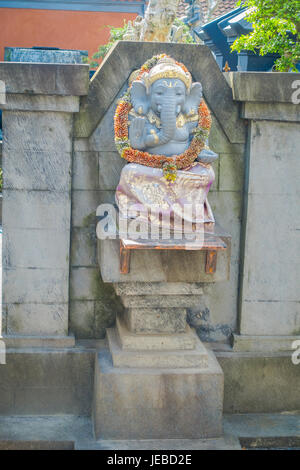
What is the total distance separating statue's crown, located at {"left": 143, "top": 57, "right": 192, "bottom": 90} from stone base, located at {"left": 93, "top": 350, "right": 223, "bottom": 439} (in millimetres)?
2762

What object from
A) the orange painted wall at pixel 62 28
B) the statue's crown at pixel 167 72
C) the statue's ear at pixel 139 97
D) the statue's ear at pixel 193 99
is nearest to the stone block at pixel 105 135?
the statue's ear at pixel 139 97

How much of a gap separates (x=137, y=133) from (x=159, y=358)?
7.16 ft

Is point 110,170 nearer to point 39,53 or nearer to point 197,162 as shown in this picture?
point 197,162

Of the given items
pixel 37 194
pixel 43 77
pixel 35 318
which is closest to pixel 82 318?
pixel 35 318

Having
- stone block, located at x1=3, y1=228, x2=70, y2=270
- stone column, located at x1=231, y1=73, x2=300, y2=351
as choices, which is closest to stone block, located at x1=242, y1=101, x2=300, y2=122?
stone column, located at x1=231, y1=73, x2=300, y2=351

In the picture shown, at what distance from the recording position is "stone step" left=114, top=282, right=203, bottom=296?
6.60m

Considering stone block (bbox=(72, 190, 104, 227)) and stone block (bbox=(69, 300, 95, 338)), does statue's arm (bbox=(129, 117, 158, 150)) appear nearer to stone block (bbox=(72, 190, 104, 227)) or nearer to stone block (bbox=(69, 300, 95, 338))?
stone block (bbox=(72, 190, 104, 227))

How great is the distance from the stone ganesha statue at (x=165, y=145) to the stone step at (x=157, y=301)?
75cm

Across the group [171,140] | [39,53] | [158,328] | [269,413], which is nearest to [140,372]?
[158,328]

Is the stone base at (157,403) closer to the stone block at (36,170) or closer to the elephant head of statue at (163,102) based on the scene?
the stone block at (36,170)

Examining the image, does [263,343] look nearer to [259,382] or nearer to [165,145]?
[259,382]

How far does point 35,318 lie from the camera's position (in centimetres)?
704

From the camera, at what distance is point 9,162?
22.3 feet

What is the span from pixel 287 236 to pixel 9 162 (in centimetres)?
294
